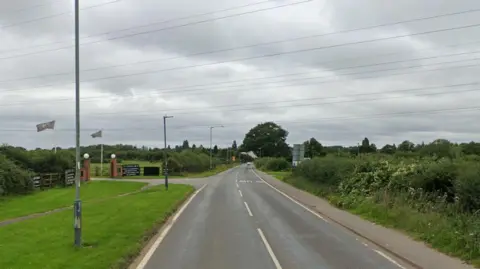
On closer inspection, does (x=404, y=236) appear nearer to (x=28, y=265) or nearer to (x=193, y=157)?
(x=28, y=265)

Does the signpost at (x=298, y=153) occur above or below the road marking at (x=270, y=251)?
above

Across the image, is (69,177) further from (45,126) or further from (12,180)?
(12,180)

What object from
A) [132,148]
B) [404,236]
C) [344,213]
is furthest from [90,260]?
[132,148]

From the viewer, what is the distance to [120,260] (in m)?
11.9

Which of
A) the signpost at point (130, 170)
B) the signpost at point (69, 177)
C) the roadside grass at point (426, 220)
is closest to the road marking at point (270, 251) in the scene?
the roadside grass at point (426, 220)

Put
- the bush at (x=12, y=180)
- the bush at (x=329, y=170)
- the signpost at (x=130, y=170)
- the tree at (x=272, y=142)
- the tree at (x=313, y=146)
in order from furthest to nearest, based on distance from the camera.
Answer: the tree at (x=272, y=142) < the tree at (x=313, y=146) < the signpost at (x=130, y=170) < the bush at (x=12, y=180) < the bush at (x=329, y=170)

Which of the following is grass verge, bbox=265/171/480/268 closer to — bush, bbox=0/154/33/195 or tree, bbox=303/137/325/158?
bush, bbox=0/154/33/195

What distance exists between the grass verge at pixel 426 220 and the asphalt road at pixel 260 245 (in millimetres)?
1968

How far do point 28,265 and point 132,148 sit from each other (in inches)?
5792

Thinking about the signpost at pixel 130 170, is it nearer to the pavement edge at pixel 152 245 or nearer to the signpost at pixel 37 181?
the signpost at pixel 37 181

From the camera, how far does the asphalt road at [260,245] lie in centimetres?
1211

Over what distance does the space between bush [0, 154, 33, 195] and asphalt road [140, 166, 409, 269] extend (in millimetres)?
19893

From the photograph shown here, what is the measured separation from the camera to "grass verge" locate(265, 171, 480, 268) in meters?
13.6

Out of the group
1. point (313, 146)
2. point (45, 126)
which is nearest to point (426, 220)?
point (45, 126)
